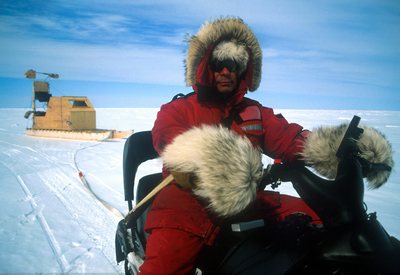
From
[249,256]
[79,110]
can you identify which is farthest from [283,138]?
[79,110]

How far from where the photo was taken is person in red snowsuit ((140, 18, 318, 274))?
1.43 metres

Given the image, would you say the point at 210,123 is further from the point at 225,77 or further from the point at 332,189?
the point at 332,189

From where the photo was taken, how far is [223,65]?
2.29 meters

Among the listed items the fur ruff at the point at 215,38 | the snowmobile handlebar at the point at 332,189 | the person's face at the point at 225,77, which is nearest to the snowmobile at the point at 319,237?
the snowmobile handlebar at the point at 332,189

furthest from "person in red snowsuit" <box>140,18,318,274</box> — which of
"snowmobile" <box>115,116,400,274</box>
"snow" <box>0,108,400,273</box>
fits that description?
"snow" <box>0,108,400,273</box>

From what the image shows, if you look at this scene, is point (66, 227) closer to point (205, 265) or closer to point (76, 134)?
point (205, 265)

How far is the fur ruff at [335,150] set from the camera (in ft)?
5.19

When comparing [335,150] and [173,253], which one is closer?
[173,253]

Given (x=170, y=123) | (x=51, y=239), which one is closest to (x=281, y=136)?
(x=170, y=123)

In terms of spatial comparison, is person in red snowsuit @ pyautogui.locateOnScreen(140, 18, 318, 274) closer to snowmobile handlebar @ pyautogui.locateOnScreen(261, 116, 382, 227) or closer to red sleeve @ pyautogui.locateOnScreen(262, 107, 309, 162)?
red sleeve @ pyautogui.locateOnScreen(262, 107, 309, 162)

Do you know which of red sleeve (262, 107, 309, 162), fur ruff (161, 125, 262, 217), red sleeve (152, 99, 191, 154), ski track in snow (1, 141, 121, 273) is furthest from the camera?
ski track in snow (1, 141, 121, 273)

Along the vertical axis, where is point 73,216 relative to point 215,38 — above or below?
below

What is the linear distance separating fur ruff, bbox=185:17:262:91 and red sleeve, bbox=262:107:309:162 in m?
0.62

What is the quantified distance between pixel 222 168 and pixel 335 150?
72 cm
